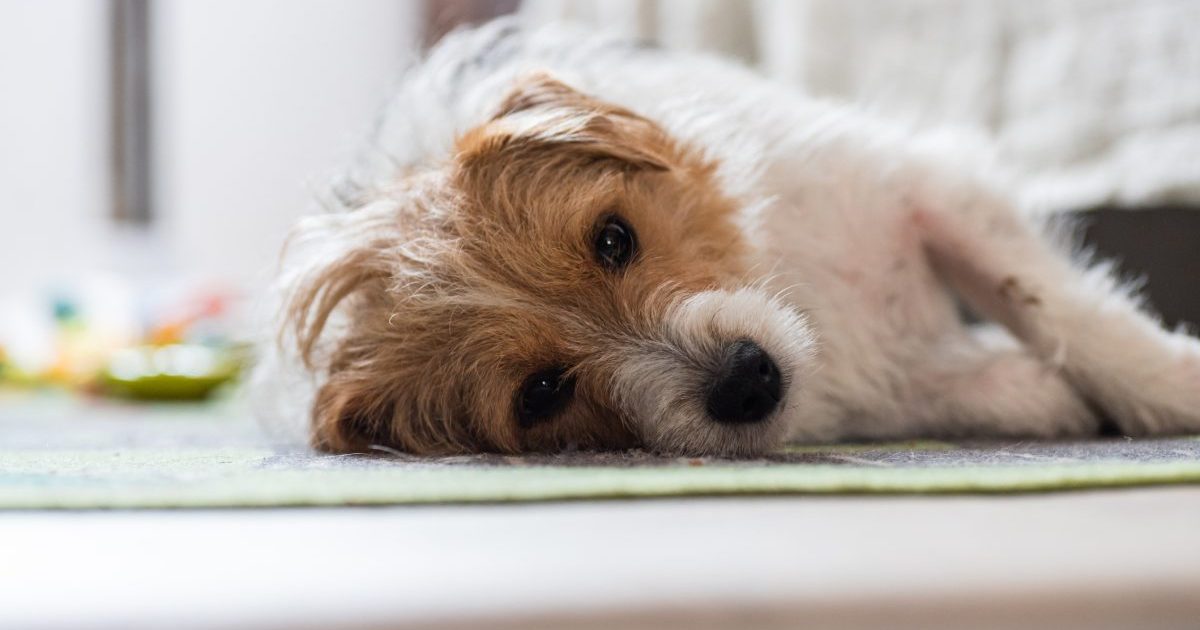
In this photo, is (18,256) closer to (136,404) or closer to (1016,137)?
(136,404)

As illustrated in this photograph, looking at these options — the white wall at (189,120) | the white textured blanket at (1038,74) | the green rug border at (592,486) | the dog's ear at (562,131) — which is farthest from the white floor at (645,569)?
the white wall at (189,120)

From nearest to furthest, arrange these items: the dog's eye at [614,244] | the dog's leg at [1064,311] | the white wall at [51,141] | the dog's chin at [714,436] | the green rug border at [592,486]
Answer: the green rug border at [592,486] < the dog's chin at [714,436] < the dog's eye at [614,244] < the dog's leg at [1064,311] < the white wall at [51,141]

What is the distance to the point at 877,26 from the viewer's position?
2.53m

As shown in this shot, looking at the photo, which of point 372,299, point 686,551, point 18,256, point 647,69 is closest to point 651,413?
point 372,299

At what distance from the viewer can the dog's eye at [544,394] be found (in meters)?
1.32

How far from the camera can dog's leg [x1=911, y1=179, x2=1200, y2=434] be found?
149cm

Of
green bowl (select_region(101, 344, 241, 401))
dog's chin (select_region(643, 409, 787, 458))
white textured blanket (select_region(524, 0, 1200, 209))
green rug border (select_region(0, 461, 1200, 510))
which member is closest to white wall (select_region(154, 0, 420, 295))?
green bowl (select_region(101, 344, 241, 401))

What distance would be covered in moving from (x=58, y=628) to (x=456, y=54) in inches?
54.0

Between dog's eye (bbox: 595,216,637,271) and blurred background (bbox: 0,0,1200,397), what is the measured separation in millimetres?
577

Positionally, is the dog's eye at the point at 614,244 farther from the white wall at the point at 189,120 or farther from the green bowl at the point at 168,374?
the white wall at the point at 189,120

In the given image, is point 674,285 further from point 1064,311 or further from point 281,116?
point 281,116

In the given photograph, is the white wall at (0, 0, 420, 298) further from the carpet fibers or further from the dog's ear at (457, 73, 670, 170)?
the carpet fibers

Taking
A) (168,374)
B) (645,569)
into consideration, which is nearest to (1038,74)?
(645,569)

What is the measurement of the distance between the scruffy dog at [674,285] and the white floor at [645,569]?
0.53m
